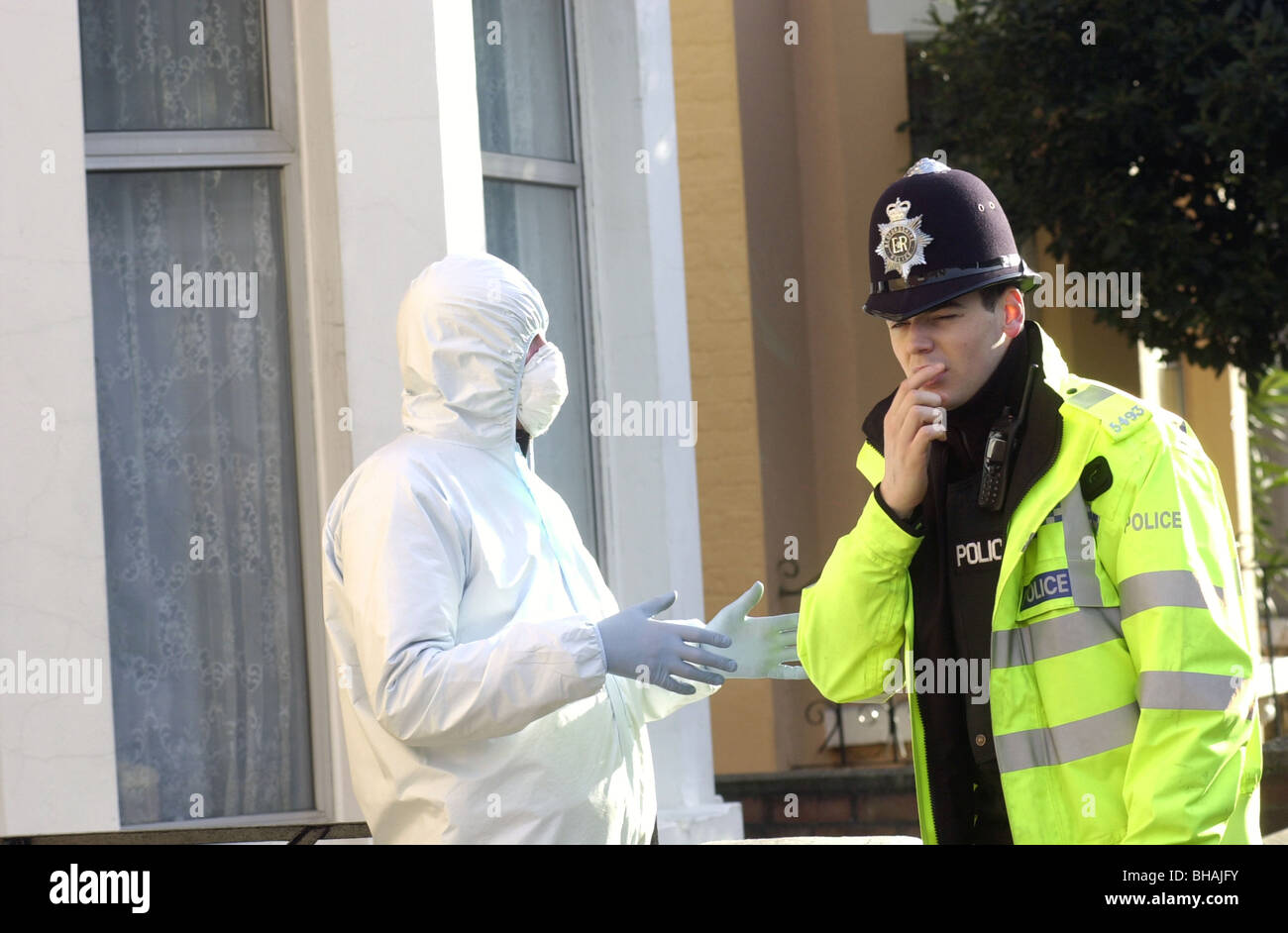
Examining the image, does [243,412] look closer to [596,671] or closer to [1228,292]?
[596,671]

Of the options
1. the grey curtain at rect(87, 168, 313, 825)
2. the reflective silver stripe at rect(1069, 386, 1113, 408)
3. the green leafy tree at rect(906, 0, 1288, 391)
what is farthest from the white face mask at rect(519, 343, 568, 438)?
the green leafy tree at rect(906, 0, 1288, 391)

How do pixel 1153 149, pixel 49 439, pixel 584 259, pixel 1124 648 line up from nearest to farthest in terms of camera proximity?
pixel 1124 648 → pixel 49 439 → pixel 584 259 → pixel 1153 149

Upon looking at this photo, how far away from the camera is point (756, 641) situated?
3.21 meters

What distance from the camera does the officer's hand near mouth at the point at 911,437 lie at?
2.29 meters

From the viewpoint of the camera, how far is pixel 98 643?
410 cm

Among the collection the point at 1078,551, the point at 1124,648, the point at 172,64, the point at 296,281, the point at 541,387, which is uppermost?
the point at 172,64

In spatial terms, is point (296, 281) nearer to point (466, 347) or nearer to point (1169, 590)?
point (466, 347)

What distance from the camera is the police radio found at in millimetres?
2271

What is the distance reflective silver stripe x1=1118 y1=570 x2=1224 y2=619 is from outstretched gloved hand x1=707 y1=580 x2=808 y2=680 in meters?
1.16

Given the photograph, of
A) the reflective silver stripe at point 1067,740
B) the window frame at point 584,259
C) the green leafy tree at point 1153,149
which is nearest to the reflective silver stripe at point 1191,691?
the reflective silver stripe at point 1067,740

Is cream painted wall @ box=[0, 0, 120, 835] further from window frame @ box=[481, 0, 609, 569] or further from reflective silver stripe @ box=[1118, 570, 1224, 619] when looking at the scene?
reflective silver stripe @ box=[1118, 570, 1224, 619]

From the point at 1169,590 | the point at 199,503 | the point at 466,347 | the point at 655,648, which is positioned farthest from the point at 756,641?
the point at 199,503

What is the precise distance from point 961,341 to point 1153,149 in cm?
682
